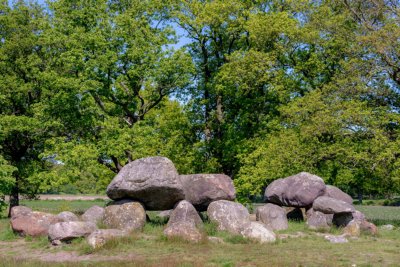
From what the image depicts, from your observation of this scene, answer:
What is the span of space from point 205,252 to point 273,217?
7333 mm

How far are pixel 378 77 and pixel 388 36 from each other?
284cm

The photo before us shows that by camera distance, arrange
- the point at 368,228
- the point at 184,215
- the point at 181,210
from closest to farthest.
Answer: the point at 184,215
the point at 181,210
the point at 368,228

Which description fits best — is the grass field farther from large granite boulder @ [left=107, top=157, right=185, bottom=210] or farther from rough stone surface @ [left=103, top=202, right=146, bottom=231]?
large granite boulder @ [left=107, top=157, right=185, bottom=210]

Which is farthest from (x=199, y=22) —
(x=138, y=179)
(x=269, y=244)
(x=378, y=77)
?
(x=269, y=244)

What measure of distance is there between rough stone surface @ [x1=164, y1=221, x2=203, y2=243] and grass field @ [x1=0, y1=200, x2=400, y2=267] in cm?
27

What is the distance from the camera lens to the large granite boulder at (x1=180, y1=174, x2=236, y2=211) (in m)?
21.8

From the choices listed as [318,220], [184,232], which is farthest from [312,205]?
[184,232]

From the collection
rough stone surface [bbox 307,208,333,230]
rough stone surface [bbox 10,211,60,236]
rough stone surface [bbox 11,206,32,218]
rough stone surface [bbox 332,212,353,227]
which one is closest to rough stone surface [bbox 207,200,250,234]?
rough stone surface [bbox 307,208,333,230]

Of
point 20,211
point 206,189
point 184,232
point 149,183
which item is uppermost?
point 149,183

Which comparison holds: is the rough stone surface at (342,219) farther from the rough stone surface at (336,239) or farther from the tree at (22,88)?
the tree at (22,88)

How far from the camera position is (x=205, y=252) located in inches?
607

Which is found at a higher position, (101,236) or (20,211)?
(20,211)

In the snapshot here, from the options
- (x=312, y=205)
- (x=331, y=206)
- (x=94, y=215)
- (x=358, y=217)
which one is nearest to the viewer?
(x=331, y=206)

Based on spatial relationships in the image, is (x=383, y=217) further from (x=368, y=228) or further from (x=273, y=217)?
(x=273, y=217)
